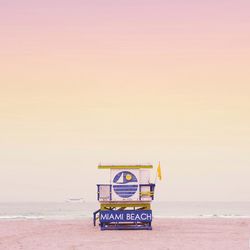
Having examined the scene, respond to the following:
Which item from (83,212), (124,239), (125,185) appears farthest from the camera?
(83,212)

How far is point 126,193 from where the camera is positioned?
3194 centimetres

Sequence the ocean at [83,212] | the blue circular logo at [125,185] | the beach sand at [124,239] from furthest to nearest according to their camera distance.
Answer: the ocean at [83,212] → the blue circular logo at [125,185] → the beach sand at [124,239]

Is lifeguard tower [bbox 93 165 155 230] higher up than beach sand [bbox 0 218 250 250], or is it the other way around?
lifeguard tower [bbox 93 165 155 230]

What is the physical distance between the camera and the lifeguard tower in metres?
31.7

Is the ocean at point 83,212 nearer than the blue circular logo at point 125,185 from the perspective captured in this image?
No

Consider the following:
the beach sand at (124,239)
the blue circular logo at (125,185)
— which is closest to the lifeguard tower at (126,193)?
the blue circular logo at (125,185)

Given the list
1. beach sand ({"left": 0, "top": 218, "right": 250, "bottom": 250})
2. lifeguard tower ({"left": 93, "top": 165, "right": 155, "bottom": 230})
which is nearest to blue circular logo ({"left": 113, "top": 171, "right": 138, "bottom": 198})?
lifeguard tower ({"left": 93, "top": 165, "right": 155, "bottom": 230})


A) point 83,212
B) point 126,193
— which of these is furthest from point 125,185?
point 83,212

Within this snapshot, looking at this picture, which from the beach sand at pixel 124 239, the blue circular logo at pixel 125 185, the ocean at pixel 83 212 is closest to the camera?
the beach sand at pixel 124 239

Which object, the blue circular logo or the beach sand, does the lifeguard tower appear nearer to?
the blue circular logo

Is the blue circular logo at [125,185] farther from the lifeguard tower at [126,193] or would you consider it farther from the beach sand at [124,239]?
the beach sand at [124,239]

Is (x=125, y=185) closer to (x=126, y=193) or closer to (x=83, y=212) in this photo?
(x=126, y=193)

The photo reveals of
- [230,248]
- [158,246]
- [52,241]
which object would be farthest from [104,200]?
[230,248]

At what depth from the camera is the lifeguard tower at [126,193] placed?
31.7 meters
